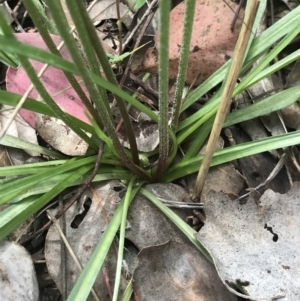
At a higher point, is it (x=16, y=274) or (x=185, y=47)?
(x=185, y=47)

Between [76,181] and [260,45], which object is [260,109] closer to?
[260,45]

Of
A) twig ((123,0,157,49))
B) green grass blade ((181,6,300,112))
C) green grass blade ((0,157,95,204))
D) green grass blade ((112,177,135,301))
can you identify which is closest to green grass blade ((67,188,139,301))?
green grass blade ((112,177,135,301))

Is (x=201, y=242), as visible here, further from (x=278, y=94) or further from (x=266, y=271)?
(x=278, y=94)

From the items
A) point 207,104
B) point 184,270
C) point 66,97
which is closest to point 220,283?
point 184,270

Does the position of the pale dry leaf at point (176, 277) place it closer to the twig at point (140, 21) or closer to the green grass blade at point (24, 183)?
the green grass blade at point (24, 183)

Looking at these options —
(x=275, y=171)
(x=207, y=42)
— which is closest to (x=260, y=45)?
(x=207, y=42)

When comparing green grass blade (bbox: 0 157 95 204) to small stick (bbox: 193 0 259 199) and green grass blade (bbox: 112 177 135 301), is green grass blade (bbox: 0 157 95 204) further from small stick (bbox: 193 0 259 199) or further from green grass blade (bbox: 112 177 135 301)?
small stick (bbox: 193 0 259 199)

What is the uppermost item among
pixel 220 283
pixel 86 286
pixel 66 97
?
pixel 66 97
